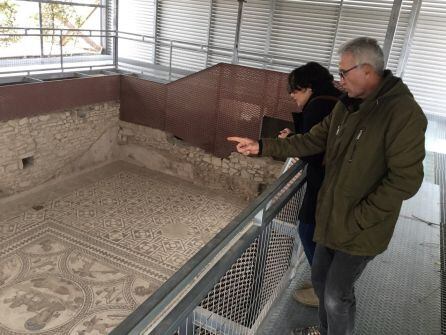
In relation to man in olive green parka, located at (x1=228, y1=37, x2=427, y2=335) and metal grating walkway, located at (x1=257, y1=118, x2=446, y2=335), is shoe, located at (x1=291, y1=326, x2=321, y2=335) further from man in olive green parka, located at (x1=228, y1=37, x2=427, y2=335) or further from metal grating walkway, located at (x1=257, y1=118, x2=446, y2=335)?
man in olive green parka, located at (x1=228, y1=37, x2=427, y2=335)

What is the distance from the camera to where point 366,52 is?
161 cm

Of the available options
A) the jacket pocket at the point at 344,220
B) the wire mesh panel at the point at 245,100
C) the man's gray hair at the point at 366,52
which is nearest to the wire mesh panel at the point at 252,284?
the jacket pocket at the point at 344,220

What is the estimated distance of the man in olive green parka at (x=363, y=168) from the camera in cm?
154

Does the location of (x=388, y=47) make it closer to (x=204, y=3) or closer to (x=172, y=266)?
(x=172, y=266)

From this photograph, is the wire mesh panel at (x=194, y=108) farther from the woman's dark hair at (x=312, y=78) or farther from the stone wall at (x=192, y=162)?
the woman's dark hair at (x=312, y=78)

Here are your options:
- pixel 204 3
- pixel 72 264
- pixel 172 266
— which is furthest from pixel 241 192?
pixel 204 3

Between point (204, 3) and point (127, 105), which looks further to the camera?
point (204, 3)

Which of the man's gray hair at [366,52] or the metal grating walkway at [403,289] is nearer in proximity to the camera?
the man's gray hair at [366,52]

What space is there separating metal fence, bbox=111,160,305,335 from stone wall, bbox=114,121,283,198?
4707mm

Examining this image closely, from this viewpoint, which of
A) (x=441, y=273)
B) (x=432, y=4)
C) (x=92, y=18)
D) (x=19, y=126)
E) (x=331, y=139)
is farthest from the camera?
(x=92, y=18)

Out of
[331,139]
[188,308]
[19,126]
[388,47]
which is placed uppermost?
[388,47]

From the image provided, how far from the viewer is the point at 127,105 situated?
8.62m

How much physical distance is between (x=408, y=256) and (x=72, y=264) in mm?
4255

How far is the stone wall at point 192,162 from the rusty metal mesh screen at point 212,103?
191 millimetres
